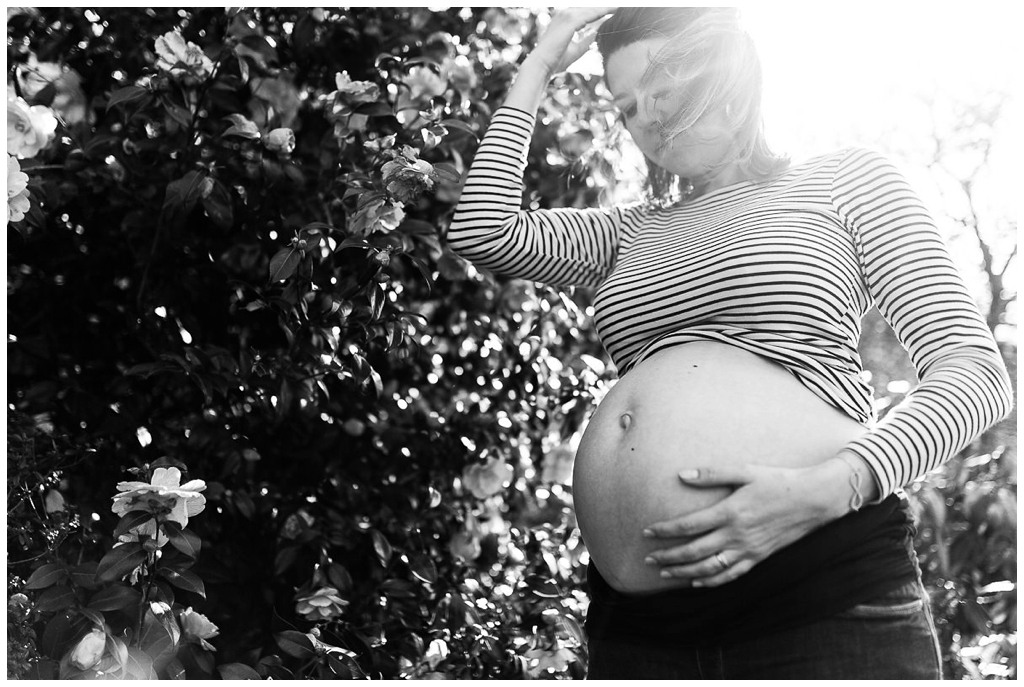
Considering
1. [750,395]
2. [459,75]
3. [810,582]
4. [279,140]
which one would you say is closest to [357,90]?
[279,140]

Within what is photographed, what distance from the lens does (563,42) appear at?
138 centimetres

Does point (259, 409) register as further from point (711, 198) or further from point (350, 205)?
point (711, 198)

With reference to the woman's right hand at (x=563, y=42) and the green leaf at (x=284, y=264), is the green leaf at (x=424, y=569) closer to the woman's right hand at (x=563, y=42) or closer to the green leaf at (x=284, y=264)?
the green leaf at (x=284, y=264)

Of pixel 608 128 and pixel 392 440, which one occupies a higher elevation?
pixel 608 128

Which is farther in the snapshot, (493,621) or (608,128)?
(608,128)

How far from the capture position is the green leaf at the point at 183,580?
123 centimetres

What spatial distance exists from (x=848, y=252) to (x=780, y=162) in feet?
0.71

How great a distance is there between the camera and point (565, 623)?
1.58 meters

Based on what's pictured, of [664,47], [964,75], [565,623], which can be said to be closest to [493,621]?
[565,623]

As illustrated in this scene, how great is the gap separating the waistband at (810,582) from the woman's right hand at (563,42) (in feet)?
2.73

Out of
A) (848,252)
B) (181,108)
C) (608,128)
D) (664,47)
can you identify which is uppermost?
(664,47)

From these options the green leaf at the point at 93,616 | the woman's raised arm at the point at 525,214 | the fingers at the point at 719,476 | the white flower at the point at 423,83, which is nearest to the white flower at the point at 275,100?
the white flower at the point at 423,83

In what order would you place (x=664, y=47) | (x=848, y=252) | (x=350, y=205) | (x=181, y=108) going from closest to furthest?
(x=848, y=252)
(x=664, y=47)
(x=181, y=108)
(x=350, y=205)

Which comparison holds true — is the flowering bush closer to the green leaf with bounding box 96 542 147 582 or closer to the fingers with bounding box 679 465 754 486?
the green leaf with bounding box 96 542 147 582
